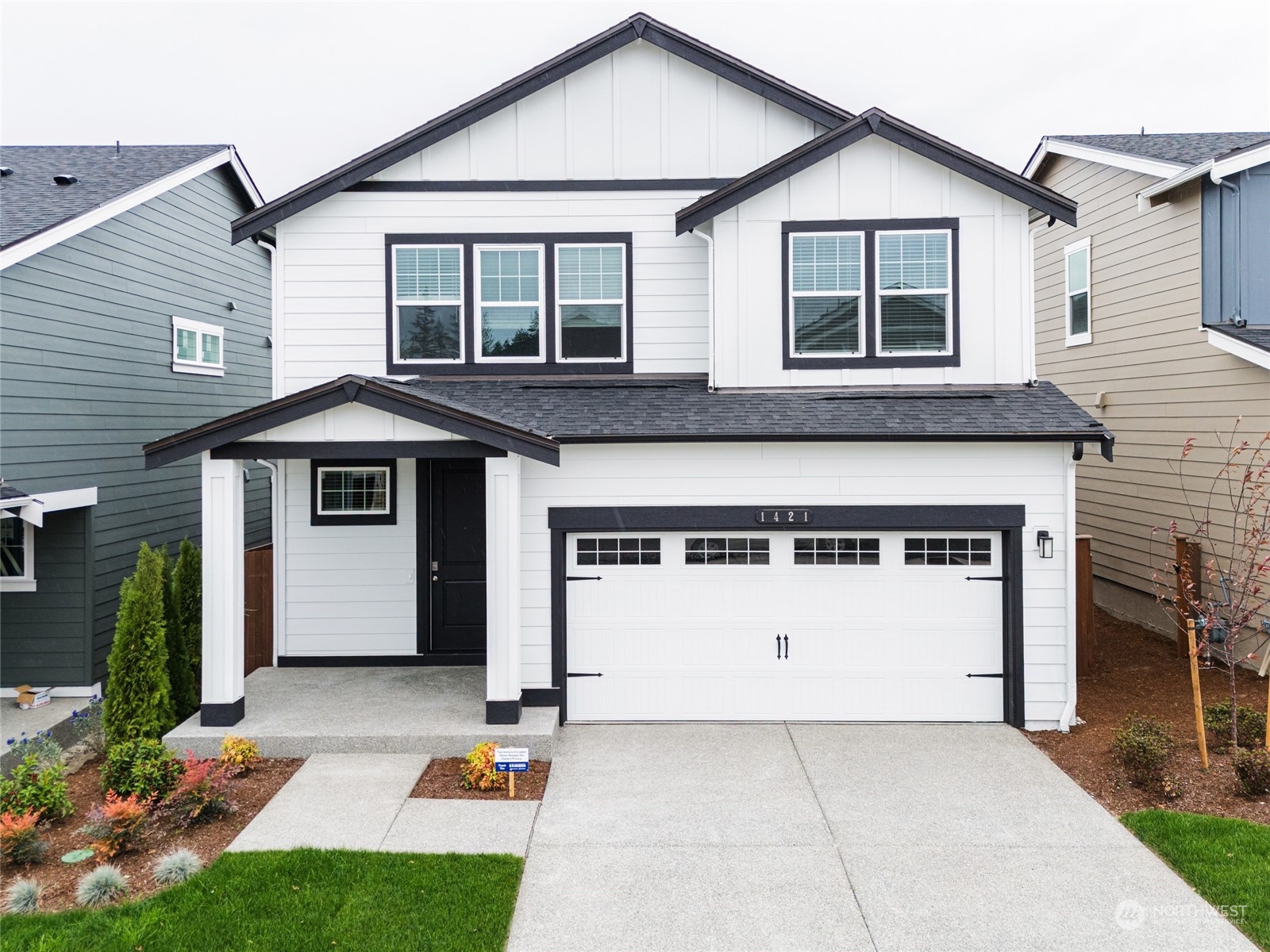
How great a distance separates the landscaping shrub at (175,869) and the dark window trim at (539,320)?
5.66m

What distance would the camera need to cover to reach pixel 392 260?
9703mm

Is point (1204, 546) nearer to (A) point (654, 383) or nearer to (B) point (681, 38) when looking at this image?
(A) point (654, 383)

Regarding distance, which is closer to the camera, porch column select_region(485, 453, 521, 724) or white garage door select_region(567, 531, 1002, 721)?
porch column select_region(485, 453, 521, 724)

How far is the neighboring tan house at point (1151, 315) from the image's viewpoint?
972 centimetres

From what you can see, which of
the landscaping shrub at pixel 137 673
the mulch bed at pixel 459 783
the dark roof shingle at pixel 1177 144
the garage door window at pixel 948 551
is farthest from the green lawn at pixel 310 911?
the dark roof shingle at pixel 1177 144

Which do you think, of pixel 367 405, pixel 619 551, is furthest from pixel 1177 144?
pixel 367 405

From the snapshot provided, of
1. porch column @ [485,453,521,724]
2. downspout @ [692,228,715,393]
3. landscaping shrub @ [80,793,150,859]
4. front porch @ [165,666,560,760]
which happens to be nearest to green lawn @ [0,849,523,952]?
landscaping shrub @ [80,793,150,859]

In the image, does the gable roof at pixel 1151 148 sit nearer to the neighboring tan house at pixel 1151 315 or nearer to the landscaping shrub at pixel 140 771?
the neighboring tan house at pixel 1151 315

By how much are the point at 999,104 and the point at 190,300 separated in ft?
97.2

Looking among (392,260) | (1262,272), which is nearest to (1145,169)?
(1262,272)

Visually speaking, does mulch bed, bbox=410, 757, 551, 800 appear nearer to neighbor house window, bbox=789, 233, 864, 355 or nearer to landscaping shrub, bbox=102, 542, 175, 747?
landscaping shrub, bbox=102, 542, 175, 747

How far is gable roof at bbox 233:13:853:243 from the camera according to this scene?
372 inches

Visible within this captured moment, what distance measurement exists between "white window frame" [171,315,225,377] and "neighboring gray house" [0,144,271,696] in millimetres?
33

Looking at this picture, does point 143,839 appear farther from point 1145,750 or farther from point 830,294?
point 830,294
